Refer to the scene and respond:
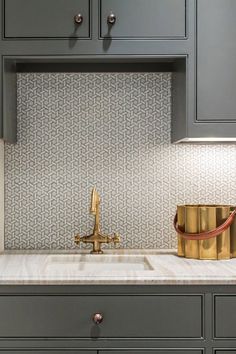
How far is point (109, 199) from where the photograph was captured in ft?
8.34

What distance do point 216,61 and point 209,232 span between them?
2.33 ft

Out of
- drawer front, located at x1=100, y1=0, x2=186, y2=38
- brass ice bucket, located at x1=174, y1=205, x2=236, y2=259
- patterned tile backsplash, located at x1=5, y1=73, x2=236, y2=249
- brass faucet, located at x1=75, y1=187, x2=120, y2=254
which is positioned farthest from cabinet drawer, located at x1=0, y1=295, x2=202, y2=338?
drawer front, located at x1=100, y1=0, x2=186, y2=38

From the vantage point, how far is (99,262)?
93.9 inches

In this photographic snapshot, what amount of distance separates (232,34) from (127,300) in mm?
1164

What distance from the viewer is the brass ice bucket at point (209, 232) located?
2.21 meters

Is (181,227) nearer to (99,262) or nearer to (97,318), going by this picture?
(99,262)

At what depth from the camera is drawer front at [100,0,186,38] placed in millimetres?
2201

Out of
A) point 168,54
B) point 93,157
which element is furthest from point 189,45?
point 93,157

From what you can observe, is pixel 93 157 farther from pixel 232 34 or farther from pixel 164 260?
pixel 232 34

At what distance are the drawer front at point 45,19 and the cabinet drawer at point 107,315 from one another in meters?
1.08

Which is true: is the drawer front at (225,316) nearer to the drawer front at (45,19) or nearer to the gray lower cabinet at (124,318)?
the gray lower cabinet at (124,318)

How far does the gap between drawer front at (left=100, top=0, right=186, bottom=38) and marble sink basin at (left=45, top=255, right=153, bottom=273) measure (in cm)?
97

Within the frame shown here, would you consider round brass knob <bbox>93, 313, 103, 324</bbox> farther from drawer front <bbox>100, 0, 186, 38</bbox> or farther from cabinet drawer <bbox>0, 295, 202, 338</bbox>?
drawer front <bbox>100, 0, 186, 38</bbox>

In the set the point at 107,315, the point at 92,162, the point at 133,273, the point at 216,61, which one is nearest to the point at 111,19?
the point at 216,61
